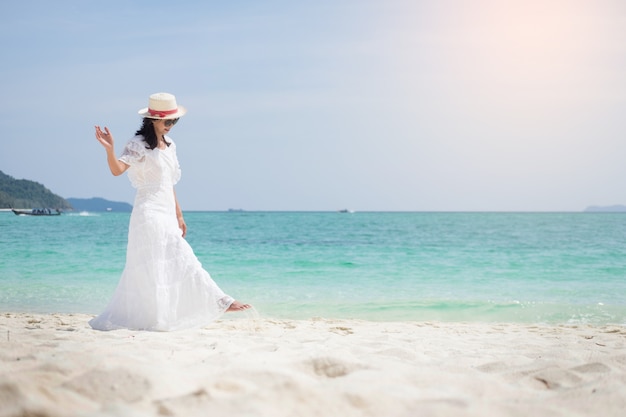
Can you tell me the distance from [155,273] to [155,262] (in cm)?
10

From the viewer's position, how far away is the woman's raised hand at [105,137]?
447 centimetres

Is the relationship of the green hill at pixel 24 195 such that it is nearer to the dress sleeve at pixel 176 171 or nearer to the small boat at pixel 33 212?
the small boat at pixel 33 212

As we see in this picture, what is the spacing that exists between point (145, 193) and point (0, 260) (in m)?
12.5

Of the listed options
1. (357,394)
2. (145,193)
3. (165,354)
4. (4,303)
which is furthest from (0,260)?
(357,394)

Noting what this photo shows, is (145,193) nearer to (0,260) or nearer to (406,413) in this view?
(406,413)

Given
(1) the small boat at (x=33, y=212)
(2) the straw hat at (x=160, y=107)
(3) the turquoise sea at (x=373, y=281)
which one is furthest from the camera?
(1) the small boat at (x=33, y=212)

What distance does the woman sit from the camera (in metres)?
4.65

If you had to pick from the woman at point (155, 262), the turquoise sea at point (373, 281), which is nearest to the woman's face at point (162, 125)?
the woman at point (155, 262)

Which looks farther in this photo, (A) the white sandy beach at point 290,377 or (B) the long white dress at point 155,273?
(B) the long white dress at point 155,273

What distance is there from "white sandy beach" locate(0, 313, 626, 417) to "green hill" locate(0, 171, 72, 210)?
52.9 metres

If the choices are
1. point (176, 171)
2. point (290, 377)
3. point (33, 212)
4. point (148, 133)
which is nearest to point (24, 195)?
point (33, 212)

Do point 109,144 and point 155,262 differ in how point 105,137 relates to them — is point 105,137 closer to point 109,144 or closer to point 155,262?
point 109,144

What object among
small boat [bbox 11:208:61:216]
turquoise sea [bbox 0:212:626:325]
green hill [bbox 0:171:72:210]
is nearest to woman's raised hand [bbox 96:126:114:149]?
turquoise sea [bbox 0:212:626:325]

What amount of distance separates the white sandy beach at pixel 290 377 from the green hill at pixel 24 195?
52.9m
